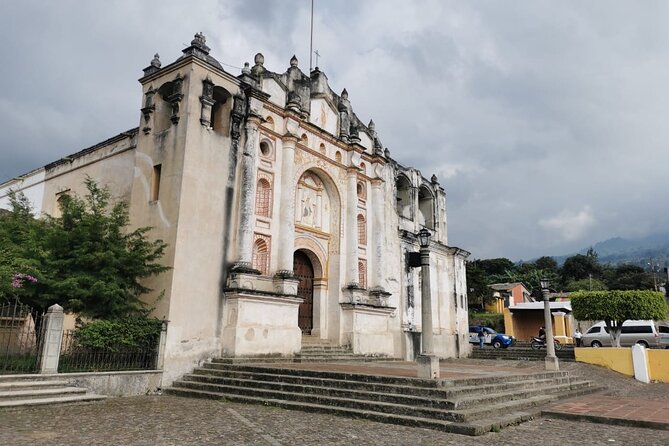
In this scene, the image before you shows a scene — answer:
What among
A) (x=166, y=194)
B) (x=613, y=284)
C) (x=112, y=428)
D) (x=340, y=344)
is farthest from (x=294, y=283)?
(x=613, y=284)

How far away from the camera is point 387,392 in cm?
959

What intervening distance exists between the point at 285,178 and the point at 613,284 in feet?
215

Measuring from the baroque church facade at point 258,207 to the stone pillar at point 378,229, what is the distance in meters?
0.04

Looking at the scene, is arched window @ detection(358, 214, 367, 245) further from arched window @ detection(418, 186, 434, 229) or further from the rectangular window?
the rectangular window

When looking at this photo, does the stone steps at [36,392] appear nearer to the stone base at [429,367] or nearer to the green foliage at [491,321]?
the stone base at [429,367]

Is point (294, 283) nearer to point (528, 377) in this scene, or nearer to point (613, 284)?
point (528, 377)

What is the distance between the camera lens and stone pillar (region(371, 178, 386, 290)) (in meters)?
19.7

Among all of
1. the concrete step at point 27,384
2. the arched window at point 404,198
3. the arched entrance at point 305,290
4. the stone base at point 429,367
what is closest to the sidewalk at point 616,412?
the stone base at point 429,367

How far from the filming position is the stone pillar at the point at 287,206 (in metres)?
15.9

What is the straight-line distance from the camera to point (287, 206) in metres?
16.3

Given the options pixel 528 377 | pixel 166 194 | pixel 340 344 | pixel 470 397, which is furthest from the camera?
pixel 340 344

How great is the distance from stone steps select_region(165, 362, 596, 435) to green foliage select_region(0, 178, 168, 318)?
107 inches

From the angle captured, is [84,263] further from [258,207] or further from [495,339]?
[495,339]

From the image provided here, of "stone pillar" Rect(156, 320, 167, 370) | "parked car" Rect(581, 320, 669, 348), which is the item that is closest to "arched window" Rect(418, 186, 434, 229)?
"parked car" Rect(581, 320, 669, 348)
